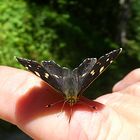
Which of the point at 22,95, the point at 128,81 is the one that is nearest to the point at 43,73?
the point at 22,95

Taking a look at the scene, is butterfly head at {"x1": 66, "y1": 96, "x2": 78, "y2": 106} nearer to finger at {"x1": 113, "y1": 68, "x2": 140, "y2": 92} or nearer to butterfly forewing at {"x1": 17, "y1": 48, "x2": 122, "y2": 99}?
butterfly forewing at {"x1": 17, "y1": 48, "x2": 122, "y2": 99}

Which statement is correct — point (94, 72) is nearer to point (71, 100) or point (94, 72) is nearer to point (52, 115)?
point (71, 100)

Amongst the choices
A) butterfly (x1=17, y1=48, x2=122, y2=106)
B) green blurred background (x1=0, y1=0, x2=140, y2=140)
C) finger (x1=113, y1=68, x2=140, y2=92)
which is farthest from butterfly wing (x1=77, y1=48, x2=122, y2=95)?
green blurred background (x1=0, y1=0, x2=140, y2=140)

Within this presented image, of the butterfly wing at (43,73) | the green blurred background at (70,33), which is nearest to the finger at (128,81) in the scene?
the butterfly wing at (43,73)

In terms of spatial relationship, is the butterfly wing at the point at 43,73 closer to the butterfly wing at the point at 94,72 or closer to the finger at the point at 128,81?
the butterfly wing at the point at 94,72

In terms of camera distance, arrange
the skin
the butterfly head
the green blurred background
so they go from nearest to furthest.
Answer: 1. the skin
2. the butterfly head
3. the green blurred background

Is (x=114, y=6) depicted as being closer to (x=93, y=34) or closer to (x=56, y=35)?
(x=93, y=34)

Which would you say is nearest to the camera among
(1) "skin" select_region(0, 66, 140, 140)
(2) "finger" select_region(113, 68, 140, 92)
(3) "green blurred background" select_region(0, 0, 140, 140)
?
(1) "skin" select_region(0, 66, 140, 140)
